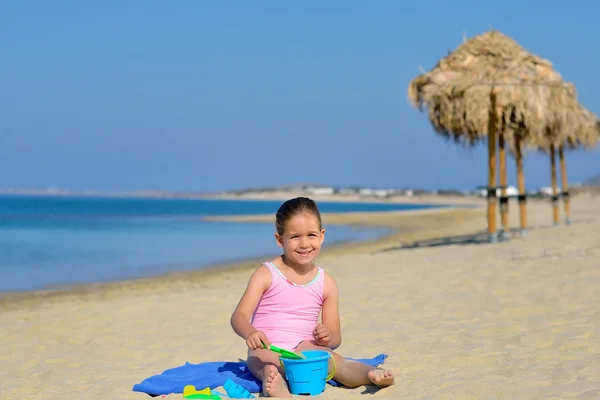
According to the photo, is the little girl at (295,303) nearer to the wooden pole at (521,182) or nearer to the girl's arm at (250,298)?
the girl's arm at (250,298)

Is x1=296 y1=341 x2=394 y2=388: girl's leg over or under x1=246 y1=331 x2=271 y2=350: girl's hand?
under

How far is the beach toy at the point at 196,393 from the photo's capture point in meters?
3.93

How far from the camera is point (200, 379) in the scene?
435 cm

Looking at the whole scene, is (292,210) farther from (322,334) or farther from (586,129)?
(586,129)

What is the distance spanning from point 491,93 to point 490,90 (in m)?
0.09

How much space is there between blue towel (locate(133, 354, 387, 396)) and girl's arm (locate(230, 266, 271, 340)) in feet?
1.34

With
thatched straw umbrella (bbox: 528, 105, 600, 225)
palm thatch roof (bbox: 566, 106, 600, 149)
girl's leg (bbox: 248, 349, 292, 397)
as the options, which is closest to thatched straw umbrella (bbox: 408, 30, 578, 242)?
thatched straw umbrella (bbox: 528, 105, 600, 225)

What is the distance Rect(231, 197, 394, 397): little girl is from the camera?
4043mm

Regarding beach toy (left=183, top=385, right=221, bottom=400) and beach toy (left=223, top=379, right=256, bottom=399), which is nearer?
beach toy (left=183, top=385, right=221, bottom=400)

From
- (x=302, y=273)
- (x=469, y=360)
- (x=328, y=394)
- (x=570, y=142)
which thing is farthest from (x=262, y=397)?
(x=570, y=142)

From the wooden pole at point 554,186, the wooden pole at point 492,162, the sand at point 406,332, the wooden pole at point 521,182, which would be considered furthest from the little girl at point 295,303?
the wooden pole at point 554,186

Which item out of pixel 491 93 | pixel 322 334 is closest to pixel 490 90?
pixel 491 93

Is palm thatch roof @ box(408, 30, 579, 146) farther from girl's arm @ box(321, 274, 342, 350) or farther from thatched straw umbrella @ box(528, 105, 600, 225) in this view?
girl's arm @ box(321, 274, 342, 350)

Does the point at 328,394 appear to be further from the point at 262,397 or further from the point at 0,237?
the point at 0,237
